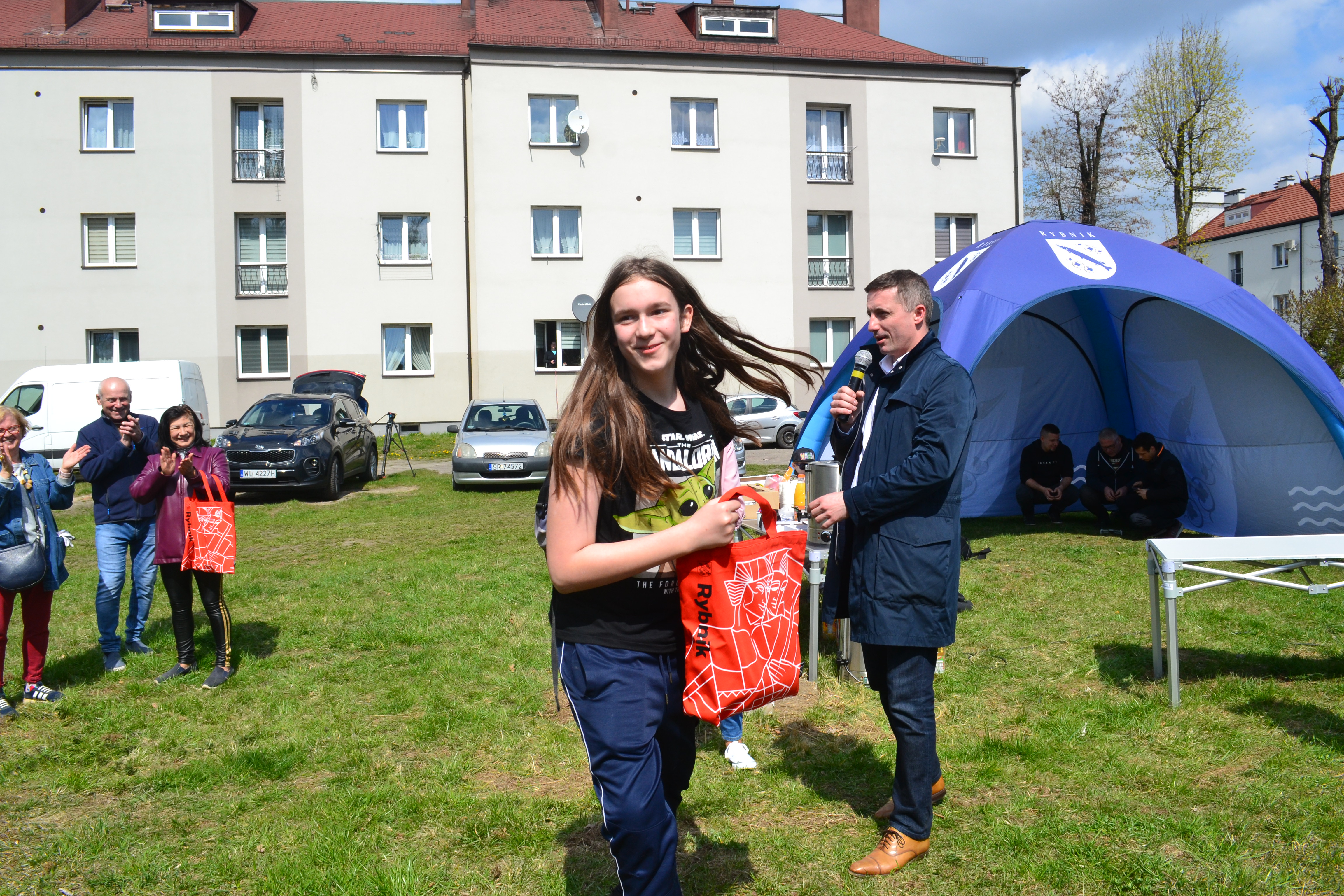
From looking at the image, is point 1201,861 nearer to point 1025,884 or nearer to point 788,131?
point 1025,884

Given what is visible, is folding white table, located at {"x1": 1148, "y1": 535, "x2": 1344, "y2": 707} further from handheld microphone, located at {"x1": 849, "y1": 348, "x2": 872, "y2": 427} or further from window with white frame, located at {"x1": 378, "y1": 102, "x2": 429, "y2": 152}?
window with white frame, located at {"x1": 378, "y1": 102, "x2": 429, "y2": 152}

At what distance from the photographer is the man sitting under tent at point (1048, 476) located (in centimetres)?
1090

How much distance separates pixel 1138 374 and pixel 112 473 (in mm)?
9895

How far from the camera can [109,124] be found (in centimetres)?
Result: 2541

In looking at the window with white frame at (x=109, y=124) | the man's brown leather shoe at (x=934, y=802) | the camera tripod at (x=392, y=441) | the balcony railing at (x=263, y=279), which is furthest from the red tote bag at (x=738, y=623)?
the window with white frame at (x=109, y=124)

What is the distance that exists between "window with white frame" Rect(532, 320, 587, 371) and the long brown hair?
23.9 meters

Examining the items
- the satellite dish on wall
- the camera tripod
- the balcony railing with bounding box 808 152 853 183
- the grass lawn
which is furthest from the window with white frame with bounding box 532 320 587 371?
the grass lawn

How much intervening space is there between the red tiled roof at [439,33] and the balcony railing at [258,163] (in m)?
2.56

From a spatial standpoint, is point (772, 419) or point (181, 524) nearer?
point (181, 524)

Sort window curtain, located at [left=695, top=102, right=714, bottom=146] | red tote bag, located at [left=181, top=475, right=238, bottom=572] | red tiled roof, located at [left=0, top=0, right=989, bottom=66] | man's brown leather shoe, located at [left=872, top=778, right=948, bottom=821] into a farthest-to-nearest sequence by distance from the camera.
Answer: window curtain, located at [left=695, top=102, right=714, bottom=146] → red tiled roof, located at [left=0, top=0, right=989, bottom=66] → red tote bag, located at [left=181, top=475, right=238, bottom=572] → man's brown leather shoe, located at [left=872, top=778, right=948, bottom=821]

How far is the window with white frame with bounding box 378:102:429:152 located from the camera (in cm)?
2612

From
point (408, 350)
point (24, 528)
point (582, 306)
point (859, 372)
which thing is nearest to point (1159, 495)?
point (859, 372)

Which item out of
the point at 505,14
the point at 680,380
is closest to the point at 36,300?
the point at 505,14

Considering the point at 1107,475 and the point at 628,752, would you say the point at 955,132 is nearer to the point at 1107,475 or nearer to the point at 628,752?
the point at 1107,475
